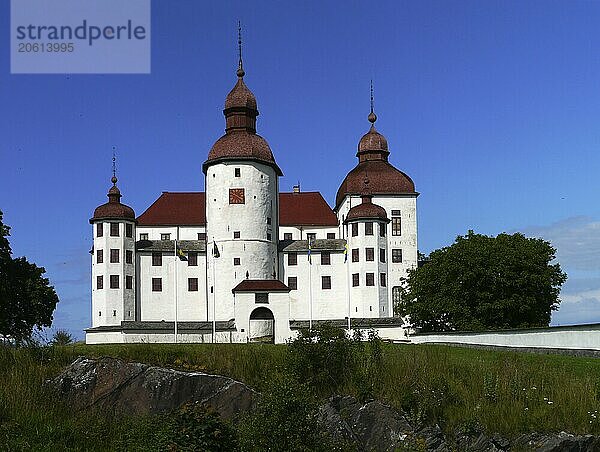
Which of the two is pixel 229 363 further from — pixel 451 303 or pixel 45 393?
pixel 451 303

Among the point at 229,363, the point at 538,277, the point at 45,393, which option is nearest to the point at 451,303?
the point at 538,277

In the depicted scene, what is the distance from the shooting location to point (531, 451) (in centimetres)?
2091

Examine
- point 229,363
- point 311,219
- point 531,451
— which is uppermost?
point 311,219

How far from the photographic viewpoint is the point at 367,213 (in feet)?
220

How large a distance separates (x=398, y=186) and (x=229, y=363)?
4870 centimetres

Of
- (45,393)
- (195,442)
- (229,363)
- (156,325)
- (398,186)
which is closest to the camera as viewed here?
(195,442)

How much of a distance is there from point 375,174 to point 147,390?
167 feet

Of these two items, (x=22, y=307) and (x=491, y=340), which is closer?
(x=491, y=340)

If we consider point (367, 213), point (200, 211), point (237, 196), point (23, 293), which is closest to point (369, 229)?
point (367, 213)

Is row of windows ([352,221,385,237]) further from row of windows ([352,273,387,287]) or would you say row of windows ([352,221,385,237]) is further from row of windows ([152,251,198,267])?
row of windows ([152,251,198,267])

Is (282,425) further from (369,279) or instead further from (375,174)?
(375,174)

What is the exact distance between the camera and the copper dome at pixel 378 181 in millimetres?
72375

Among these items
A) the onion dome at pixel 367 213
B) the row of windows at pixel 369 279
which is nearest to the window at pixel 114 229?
the onion dome at pixel 367 213

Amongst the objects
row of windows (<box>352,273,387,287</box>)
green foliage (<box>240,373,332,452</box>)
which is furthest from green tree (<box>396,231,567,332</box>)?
green foliage (<box>240,373,332,452</box>)
